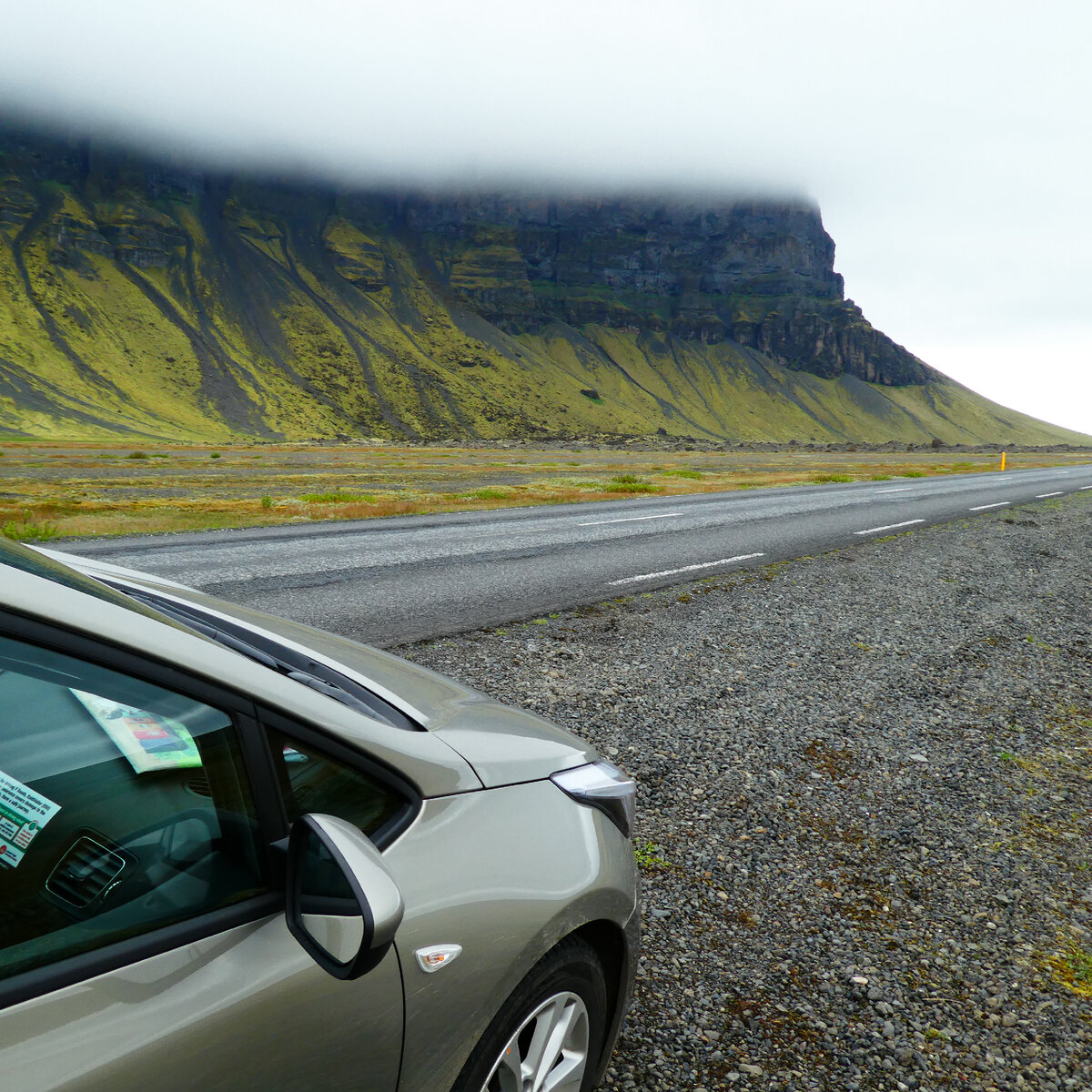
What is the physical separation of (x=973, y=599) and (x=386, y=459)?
158 ft

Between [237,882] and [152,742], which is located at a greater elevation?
[152,742]

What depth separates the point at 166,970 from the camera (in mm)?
1134

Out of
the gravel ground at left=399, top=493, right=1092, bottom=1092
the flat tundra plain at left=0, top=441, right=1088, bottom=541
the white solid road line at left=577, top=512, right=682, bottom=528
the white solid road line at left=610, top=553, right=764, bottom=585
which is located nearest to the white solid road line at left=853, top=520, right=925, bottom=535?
the white solid road line at left=610, top=553, right=764, bottom=585

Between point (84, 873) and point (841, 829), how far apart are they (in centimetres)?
321

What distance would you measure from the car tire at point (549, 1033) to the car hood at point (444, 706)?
0.42 metres

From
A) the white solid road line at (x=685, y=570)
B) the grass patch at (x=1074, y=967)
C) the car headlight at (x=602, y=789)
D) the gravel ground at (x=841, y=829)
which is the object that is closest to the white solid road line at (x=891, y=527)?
A: the white solid road line at (x=685, y=570)

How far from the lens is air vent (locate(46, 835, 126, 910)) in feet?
3.73

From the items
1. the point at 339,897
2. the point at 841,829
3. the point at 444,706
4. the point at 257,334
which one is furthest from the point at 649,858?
the point at 257,334

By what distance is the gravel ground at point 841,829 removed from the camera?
2342mm

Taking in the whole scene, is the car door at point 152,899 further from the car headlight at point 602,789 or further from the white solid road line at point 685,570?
the white solid road line at point 685,570

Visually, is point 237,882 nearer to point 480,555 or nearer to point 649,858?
point 649,858

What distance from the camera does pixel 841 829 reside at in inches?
137

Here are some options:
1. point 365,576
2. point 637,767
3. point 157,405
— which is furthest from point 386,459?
point 157,405

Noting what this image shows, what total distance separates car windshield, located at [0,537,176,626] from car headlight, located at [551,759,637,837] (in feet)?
3.33
